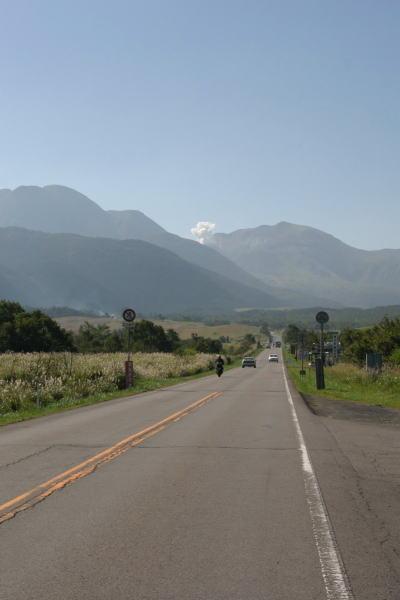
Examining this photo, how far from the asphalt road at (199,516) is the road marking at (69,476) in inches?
1.0

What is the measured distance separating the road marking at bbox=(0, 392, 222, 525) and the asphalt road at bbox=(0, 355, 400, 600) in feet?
0.08

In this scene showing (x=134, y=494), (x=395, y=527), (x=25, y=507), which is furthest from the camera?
(x=134, y=494)

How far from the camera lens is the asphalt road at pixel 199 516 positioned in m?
5.79

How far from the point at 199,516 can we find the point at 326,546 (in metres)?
1.72

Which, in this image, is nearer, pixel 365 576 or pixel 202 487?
pixel 365 576

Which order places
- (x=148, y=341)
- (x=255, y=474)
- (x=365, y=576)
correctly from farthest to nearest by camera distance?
(x=148, y=341), (x=255, y=474), (x=365, y=576)

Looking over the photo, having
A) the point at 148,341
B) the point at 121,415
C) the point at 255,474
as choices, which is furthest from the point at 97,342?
the point at 255,474

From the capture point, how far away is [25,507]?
27.8 feet

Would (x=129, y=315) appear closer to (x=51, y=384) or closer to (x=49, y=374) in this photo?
(x=49, y=374)

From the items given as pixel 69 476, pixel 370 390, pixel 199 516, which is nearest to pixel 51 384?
pixel 370 390

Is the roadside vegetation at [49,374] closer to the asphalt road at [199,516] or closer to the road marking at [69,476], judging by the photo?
the road marking at [69,476]

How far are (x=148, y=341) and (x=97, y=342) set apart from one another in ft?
27.8

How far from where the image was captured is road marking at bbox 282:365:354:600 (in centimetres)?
565

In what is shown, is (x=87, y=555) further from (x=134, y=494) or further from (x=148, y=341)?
(x=148, y=341)
